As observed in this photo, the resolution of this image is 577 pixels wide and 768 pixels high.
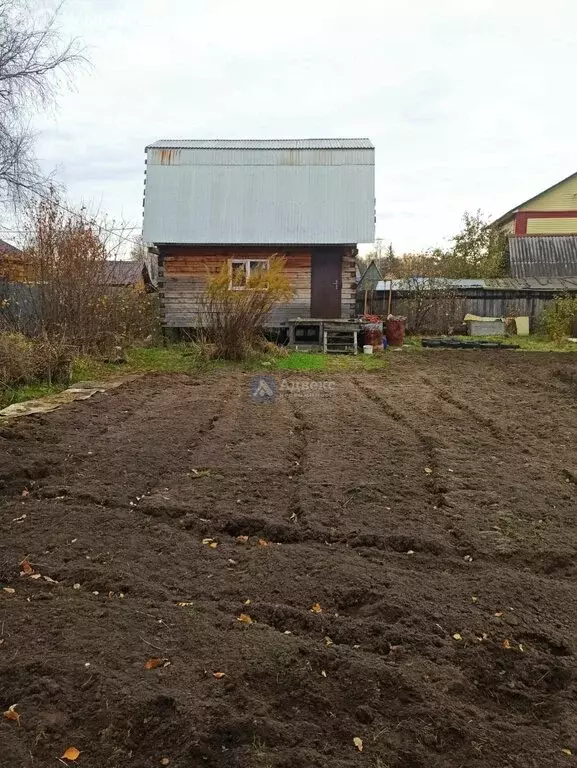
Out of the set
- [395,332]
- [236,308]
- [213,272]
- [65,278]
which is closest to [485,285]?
[395,332]

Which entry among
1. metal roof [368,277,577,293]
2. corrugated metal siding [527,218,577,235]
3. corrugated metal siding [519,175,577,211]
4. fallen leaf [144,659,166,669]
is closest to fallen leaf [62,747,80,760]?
fallen leaf [144,659,166,669]

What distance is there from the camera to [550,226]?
3072 centimetres

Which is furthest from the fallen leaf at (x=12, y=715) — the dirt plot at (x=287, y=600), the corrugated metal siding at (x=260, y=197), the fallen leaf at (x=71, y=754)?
Result: the corrugated metal siding at (x=260, y=197)

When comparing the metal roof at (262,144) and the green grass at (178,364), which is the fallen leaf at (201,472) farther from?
the metal roof at (262,144)

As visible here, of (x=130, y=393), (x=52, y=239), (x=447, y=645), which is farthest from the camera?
(x=52, y=239)

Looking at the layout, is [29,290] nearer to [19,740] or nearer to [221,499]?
[221,499]

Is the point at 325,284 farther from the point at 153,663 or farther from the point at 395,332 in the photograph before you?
the point at 153,663

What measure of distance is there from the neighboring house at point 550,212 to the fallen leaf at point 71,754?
106 ft

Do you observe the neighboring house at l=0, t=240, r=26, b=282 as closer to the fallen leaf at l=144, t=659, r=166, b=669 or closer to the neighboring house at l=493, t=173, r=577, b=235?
the fallen leaf at l=144, t=659, r=166, b=669

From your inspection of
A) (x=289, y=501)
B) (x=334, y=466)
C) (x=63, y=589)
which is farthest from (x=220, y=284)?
(x=63, y=589)

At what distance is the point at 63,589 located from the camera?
2730 mm

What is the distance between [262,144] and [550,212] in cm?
Answer: 1948

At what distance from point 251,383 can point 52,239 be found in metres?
4.17

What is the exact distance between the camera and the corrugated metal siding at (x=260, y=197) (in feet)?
49.4
